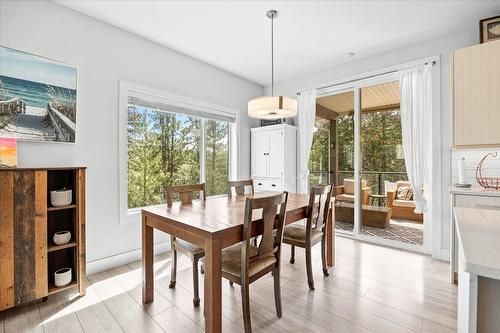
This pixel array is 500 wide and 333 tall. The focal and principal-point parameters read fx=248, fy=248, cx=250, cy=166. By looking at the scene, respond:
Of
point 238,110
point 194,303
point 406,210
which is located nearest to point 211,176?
point 238,110

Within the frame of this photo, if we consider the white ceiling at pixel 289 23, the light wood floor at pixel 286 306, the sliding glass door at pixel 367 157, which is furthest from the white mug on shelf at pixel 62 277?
the sliding glass door at pixel 367 157

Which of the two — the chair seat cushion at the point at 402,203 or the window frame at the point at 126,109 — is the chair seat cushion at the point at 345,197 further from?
the window frame at the point at 126,109

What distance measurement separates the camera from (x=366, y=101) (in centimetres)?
379

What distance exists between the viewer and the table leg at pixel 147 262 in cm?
204

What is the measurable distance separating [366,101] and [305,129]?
101 centimetres

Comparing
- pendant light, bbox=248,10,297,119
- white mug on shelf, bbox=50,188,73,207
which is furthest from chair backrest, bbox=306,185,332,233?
white mug on shelf, bbox=50,188,73,207

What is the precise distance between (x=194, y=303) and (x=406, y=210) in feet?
13.2

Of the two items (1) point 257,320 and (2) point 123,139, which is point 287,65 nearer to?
(2) point 123,139

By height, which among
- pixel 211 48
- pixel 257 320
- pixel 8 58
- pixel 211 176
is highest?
pixel 211 48

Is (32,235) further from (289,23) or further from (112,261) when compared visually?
(289,23)

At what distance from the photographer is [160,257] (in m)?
3.12

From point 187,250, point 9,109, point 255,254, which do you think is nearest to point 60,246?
point 187,250

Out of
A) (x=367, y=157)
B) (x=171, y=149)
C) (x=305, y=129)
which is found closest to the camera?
(x=171, y=149)

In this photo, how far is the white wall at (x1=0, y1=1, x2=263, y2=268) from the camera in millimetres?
2248
